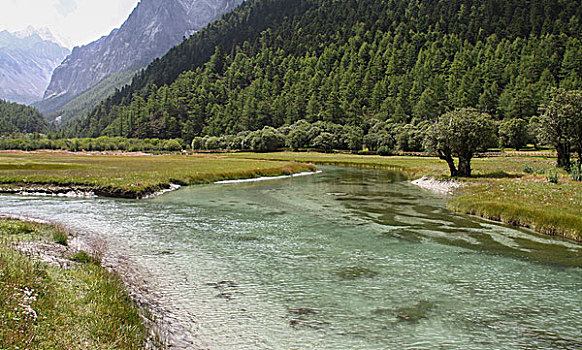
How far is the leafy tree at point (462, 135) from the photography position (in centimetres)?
5112

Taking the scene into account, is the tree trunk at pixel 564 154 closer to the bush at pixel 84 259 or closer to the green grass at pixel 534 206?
the green grass at pixel 534 206

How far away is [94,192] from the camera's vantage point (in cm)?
4281

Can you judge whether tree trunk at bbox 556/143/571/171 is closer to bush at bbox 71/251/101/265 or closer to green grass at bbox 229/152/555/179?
green grass at bbox 229/152/555/179

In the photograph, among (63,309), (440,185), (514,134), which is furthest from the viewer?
(514,134)

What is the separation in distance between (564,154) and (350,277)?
52.9m

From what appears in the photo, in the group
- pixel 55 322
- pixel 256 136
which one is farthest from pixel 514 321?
pixel 256 136

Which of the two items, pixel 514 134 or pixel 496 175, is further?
pixel 514 134

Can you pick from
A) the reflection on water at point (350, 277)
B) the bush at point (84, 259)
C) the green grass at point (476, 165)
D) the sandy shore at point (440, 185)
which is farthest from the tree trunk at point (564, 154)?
the bush at point (84, 259)

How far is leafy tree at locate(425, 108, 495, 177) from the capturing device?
51125 mm

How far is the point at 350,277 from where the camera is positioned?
16266 millimetres

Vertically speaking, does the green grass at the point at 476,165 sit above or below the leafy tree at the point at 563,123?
below

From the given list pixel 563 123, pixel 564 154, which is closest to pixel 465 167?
pixel 563 123

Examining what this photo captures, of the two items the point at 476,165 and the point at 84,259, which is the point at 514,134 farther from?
the point at 84,259

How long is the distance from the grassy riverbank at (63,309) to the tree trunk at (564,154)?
59801mm
